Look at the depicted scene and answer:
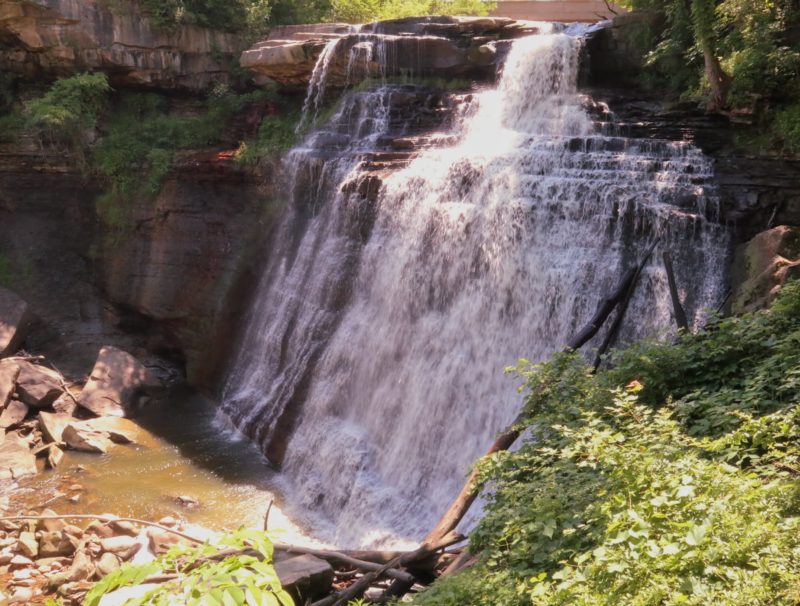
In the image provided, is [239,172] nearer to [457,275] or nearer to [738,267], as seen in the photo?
[457,275]

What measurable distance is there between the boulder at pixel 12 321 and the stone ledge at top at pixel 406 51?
7.91 meters

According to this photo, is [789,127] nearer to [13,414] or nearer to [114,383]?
[114,383]

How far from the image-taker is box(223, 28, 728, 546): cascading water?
9336mm

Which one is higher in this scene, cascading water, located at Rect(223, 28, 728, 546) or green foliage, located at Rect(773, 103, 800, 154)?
green foliage, located at Rect(773, 103, 800, 154)

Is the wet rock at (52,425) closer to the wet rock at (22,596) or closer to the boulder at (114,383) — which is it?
the boulder at (114,383)

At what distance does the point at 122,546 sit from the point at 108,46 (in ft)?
44.6

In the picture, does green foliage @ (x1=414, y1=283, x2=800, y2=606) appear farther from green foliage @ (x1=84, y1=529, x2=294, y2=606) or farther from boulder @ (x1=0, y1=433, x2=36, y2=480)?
boulder @ (x1=0, y1=433, x2=36, y2=480)

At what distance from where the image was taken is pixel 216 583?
82.7 inches

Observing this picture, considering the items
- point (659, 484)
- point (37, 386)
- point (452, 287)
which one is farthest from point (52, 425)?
point (659, 484)

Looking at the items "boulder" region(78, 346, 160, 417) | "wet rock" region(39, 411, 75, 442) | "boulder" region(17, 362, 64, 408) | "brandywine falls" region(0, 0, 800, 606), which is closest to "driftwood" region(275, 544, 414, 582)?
"brandywine falls" region(0, 0, 800, 606)

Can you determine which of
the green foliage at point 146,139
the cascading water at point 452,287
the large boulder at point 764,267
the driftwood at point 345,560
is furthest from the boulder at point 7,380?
the large boulder at point 764,267

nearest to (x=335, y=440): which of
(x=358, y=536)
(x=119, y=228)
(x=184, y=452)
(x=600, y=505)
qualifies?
(x=358, y=536)

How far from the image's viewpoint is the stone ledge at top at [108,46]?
54.4 feet

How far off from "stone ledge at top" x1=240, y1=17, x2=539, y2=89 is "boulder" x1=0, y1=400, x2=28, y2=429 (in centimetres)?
951
